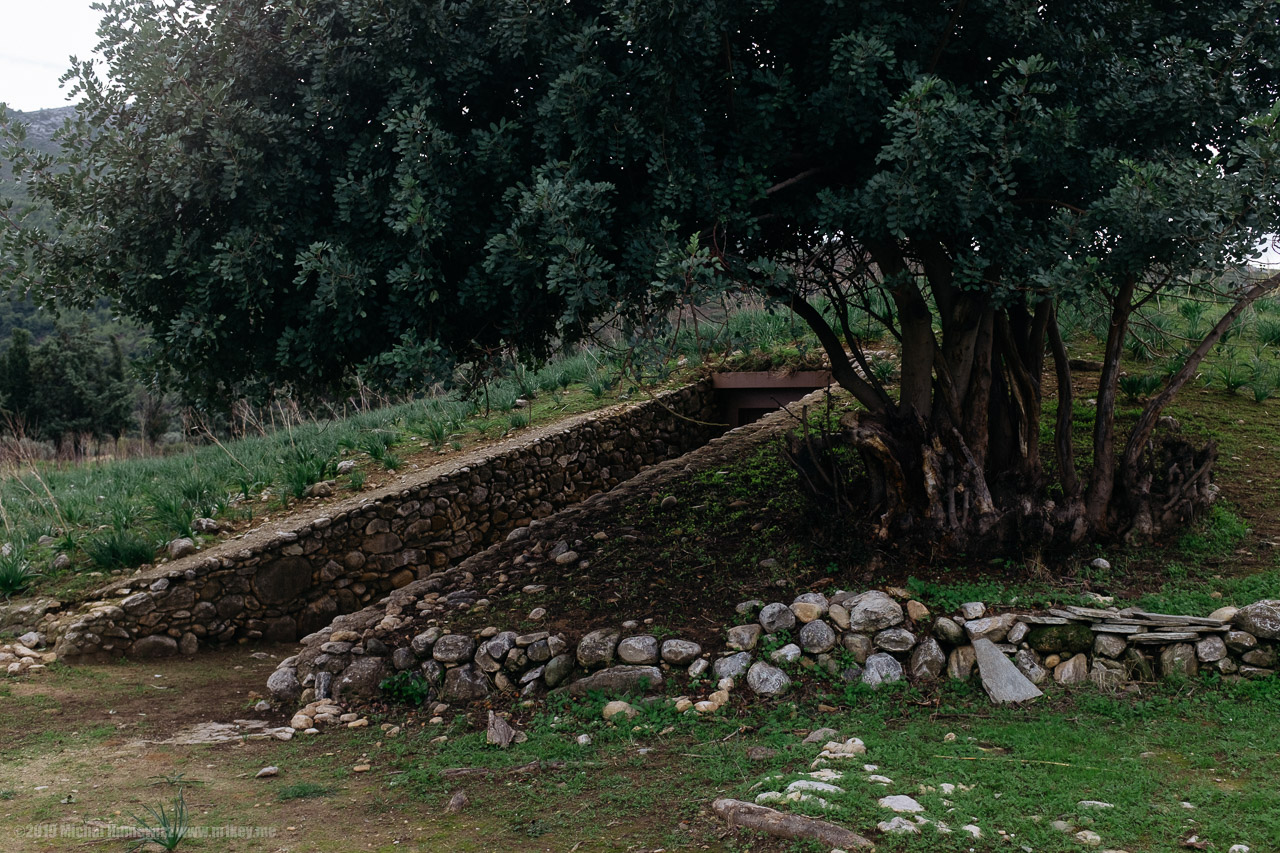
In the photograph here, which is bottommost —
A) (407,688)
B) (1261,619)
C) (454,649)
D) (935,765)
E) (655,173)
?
(407,688)

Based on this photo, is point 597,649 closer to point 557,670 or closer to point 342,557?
point 557,670

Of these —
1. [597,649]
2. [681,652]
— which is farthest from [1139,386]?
[597,649]

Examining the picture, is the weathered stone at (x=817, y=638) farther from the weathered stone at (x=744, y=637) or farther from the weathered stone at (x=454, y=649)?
the weathered stone at (x=454, y=649)

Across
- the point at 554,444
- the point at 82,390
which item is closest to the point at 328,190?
the point at 554,444

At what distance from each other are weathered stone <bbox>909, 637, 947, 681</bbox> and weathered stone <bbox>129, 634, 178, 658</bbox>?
6165mm

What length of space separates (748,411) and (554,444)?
3.50 meters

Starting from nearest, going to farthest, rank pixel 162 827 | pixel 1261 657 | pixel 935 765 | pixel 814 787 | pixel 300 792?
pixel 814 787 → pixel 162 827 → pixel 935 765 → pixel 300 792 → pixel 1261 657

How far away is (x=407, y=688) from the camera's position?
20.5 ft

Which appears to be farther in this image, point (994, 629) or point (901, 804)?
point (994, 629)

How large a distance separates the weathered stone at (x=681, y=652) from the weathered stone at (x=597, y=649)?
374mm

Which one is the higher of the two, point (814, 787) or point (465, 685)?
point (814, 787)

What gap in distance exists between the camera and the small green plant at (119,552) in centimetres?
816

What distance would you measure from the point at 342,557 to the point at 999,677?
615cm

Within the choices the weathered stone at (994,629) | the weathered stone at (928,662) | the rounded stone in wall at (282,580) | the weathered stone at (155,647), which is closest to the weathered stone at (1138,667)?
the weathered stone at (994,629)
